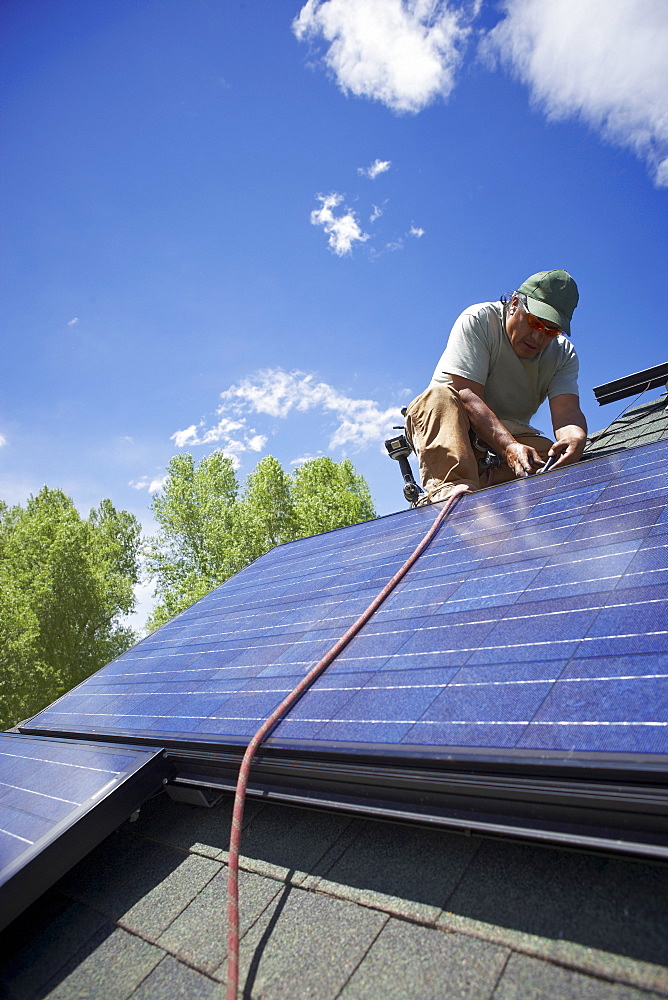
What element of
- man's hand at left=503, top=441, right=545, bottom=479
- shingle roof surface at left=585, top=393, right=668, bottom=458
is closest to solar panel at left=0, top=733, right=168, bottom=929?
man's hand at left=503, top=441, right=545, bottom=479

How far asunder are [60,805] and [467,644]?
1.62 metres

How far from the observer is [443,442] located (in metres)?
5.04

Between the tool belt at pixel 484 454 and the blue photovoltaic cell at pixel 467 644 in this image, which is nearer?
the blue photovoltaic cell at pixel 467 644

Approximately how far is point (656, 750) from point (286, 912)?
1055 millimetres

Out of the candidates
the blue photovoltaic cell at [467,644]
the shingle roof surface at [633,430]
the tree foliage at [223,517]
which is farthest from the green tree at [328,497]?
the blue photovoltaic cell at [467,644]

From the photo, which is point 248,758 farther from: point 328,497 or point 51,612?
point 328,497

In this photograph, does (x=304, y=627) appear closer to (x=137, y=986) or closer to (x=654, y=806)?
(x=137, y=986)

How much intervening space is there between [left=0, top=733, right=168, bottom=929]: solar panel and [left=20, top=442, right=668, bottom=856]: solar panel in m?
0.18

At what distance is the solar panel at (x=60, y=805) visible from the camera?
184cm

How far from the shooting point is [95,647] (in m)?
25.0

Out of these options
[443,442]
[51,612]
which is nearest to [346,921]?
[443,442]

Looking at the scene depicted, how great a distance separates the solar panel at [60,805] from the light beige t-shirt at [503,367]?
396 cm

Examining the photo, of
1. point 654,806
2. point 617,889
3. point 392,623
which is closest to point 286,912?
point 617,889

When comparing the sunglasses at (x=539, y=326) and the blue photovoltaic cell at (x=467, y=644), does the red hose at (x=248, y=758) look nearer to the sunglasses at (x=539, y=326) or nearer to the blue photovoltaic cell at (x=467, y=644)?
the blue photovoltaic cell at (x=467, y=644)
